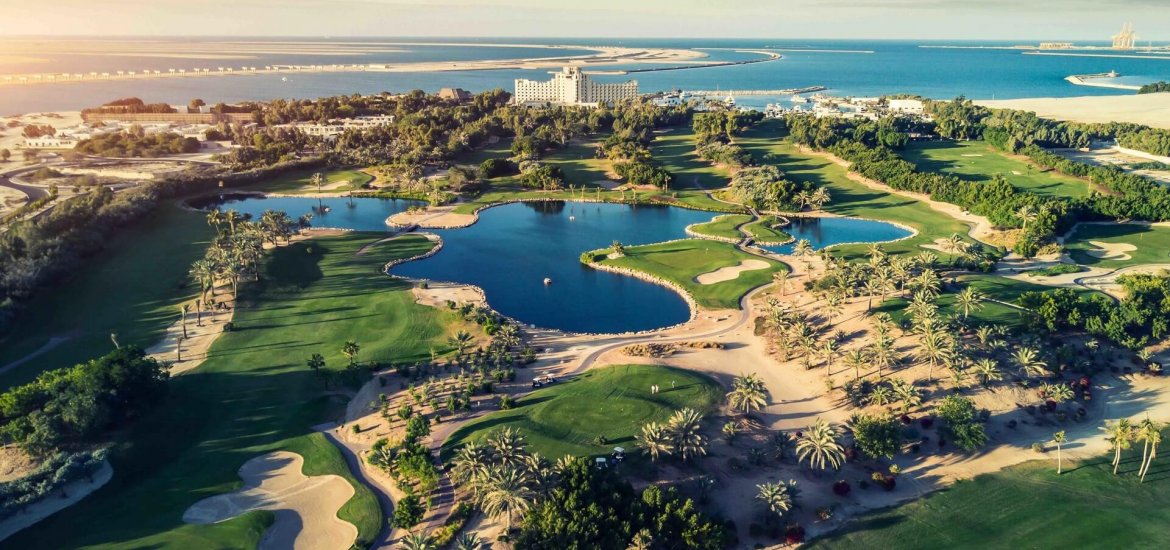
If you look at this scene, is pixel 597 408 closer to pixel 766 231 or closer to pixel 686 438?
pixel 686 438

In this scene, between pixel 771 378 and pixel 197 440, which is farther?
pixel 771 378

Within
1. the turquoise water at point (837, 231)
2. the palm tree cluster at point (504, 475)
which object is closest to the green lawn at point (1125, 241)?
the turquoise water at point (837, 231)

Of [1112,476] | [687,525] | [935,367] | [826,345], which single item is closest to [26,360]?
[687,525]

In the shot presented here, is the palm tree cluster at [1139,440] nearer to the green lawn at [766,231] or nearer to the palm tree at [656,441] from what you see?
the palm tree at [656,441]

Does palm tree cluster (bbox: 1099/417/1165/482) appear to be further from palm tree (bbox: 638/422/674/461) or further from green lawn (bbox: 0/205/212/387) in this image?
green lawn (bbox: 0/205/212/387)

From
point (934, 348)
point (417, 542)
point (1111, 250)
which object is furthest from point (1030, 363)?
point (417, 542)

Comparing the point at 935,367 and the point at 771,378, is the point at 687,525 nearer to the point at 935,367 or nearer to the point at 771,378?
the point at 771,378
